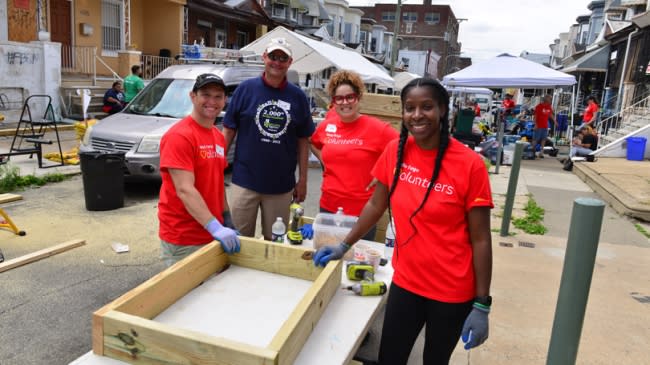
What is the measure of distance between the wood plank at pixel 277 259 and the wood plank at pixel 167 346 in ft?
3.12

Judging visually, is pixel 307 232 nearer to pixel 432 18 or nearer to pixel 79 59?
pixel 79 59

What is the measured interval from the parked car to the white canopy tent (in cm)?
515

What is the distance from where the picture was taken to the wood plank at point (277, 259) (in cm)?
266

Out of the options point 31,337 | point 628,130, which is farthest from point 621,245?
point 628,130

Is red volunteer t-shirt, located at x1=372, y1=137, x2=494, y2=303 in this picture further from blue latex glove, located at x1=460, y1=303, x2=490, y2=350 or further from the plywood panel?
the plywood panel

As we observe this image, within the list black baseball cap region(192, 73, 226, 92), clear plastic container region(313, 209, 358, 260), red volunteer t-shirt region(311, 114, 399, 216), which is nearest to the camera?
black baseball cap region(192, 73, 226, 92)

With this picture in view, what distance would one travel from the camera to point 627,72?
24016 millimetres

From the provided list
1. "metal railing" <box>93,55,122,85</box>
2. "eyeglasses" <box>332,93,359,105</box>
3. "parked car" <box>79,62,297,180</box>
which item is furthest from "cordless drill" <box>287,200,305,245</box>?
"metal railing" <box>93,55,122,85</box>

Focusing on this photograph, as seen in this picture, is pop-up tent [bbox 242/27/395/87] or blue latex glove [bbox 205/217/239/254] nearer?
blue latex glove [bbox 205/217/239/254]

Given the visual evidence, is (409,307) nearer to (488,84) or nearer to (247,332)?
(247,332)

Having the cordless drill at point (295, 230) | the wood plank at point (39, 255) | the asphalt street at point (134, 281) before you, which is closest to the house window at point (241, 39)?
the asphalt street at point (134, 281)

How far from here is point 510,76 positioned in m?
11.2

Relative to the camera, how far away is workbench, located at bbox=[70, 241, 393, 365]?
77.5 inches

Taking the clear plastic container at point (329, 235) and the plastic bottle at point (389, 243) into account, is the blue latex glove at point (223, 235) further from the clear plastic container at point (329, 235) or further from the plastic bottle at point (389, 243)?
the plastic bottle at point (389, 243)
